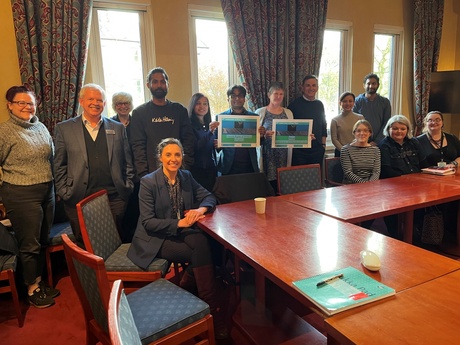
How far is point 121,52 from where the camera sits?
3.58m

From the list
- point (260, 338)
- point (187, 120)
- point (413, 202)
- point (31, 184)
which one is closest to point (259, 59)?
point (187, 120)

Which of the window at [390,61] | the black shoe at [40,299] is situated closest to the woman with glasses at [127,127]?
the black shoe at [40,299]

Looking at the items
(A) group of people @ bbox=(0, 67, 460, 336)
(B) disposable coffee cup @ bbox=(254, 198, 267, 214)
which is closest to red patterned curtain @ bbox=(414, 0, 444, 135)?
(A) group of people @ bbox=(0, 67, 460, 336)

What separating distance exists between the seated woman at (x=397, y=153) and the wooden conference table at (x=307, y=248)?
1610mm

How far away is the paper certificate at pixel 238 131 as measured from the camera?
2988mm

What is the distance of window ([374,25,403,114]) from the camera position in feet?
16.9

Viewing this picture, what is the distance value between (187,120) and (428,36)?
4322mm

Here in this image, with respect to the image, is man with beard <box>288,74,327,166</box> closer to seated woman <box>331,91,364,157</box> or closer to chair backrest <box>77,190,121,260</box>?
seated woman <box>331,91,364,157</box>

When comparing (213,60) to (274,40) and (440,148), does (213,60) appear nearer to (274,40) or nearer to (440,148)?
(274,40)

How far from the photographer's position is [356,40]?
15.8 ft

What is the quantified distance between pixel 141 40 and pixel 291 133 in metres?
1.85

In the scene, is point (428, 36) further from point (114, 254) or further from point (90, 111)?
point (114, 254)

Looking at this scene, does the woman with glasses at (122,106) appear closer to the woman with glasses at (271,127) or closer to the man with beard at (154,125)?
the man with beard at (154,125)

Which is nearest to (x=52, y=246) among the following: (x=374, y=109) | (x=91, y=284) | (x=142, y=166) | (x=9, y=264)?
(x=9, y=264)
